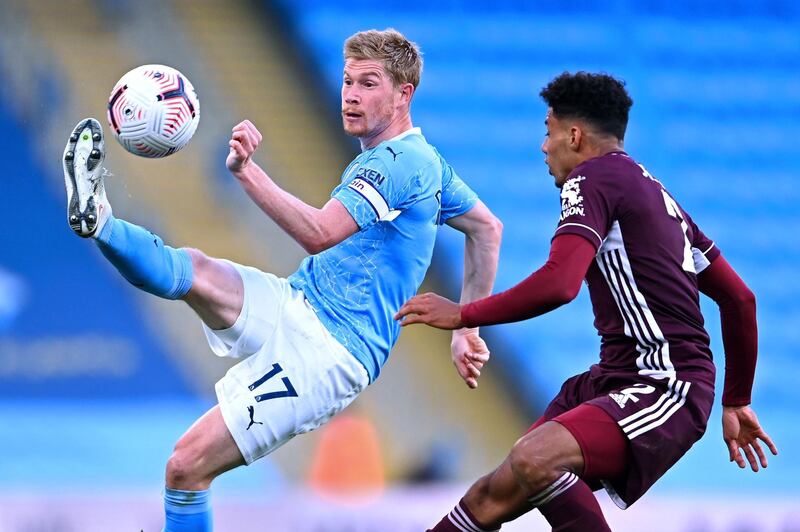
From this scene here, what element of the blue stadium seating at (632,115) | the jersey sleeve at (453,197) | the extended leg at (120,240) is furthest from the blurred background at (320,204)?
the extended leg at (120,240)

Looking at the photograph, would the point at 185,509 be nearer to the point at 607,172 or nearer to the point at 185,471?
the point at 185,471

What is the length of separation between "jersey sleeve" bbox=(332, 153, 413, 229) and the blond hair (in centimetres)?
46

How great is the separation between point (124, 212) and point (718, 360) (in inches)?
132

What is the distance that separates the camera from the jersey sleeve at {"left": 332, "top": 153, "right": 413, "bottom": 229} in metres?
4.13

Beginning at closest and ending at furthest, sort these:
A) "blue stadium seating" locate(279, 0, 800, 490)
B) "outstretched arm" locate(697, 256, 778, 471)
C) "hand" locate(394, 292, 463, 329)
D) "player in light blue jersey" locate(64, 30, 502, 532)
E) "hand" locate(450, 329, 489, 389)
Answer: "hand" locate(394, 292, 463, 329)
"player in light blue jersey" locate(64, 30, 502, 532)
"outstretched arm" locate(697, 256, 778, 471)
"hand" locate(450, 329, 489, 389)
"blue stadium seating" locate(279, 0, 800, 490)

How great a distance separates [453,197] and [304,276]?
0.70m

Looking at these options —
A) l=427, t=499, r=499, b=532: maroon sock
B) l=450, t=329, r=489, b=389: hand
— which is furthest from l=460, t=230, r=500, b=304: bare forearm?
l=427, t=499, r=499, b=532: maroon sock

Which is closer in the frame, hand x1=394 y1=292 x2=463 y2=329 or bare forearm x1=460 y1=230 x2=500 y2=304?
hand x1=394 y1=292 x2=463 y2=329

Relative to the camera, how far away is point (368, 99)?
4.52 meters

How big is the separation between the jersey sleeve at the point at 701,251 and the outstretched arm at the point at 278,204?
1229 millimetres

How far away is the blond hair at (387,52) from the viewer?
15.0 feet

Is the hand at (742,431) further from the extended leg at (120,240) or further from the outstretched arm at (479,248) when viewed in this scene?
the extended leg at (120,240)

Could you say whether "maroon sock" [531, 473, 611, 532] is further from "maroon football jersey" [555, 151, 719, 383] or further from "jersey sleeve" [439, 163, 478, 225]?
"jersey sleeve" [439, 163, 478, 225]

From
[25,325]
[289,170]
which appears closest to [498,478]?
[289,170]
